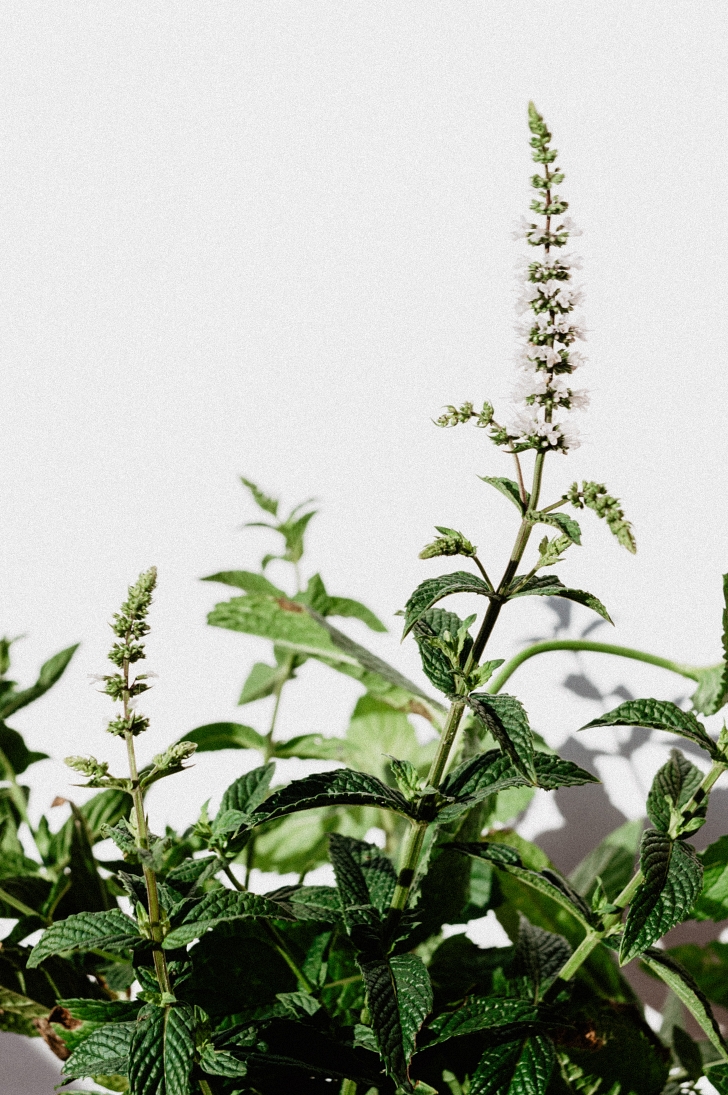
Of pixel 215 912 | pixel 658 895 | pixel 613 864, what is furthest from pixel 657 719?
pixel 613 864

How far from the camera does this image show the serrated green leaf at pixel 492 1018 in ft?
1.14

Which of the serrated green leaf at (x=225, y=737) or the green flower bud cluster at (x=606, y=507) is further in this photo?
the serrated green leaf at (x=225, y=737)

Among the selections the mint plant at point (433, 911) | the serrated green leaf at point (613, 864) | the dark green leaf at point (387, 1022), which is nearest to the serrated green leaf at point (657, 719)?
the mint plant at point (433, 911)

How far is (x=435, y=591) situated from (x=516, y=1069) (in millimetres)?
185

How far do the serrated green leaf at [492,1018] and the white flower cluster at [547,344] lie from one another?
0.67 feet

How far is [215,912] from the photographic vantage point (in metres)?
0.31

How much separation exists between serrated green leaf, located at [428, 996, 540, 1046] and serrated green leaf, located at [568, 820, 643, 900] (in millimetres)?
242

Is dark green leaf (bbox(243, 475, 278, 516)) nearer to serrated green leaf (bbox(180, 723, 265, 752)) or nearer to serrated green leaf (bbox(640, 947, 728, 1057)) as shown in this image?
serrated green leaf (bbox(180, 723, 265, 752))

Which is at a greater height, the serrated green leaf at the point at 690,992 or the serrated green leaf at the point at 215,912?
the serrated green leaf at the point at 215,912

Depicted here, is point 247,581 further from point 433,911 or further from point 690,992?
point 690,992

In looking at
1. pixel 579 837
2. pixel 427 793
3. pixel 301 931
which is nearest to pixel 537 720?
pixel 579 837

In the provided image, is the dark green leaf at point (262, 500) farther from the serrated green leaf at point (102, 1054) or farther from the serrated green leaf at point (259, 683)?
the serrated green leaf at point (102, 1054)

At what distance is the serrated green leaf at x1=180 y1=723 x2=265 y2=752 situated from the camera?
1.93 feet

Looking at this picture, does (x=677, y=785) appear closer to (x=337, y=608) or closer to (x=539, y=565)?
(x=539, y=565)
